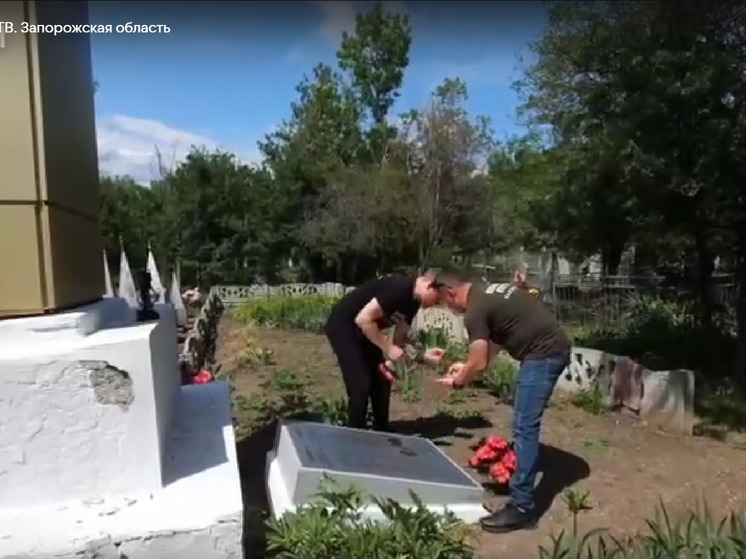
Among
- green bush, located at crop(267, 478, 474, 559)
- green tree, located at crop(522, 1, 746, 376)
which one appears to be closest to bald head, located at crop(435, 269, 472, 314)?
green bush, located at crop(267, 478, 474, 559)

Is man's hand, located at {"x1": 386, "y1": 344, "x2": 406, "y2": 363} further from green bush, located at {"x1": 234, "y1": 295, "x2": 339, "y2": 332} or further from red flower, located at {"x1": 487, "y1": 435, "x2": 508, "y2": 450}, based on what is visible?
green bush, located at {"x1": 234, "y1": 295, "x2": 339, "y2": 332}

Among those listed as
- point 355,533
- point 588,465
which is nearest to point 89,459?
point 355,533

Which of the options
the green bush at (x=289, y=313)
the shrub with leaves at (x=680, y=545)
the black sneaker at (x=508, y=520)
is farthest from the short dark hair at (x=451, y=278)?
the green bush at (x=289, y=313)

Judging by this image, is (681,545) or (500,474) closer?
(681,545)

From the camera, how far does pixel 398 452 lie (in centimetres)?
477

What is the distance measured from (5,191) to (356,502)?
205 centimetres

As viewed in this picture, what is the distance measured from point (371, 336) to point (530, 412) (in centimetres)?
132

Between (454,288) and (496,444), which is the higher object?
(454,288)

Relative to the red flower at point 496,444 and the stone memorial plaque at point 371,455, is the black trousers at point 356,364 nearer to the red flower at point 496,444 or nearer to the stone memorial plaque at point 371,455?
the stone memorial plaque at point 371,455

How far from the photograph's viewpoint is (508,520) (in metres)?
4.39

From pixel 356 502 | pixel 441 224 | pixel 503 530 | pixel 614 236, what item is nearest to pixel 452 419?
pixel 503 530

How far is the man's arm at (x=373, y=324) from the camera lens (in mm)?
5484

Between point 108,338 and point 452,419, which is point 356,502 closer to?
point 108,338

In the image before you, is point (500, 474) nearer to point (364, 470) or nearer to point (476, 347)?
point (476, 347)
